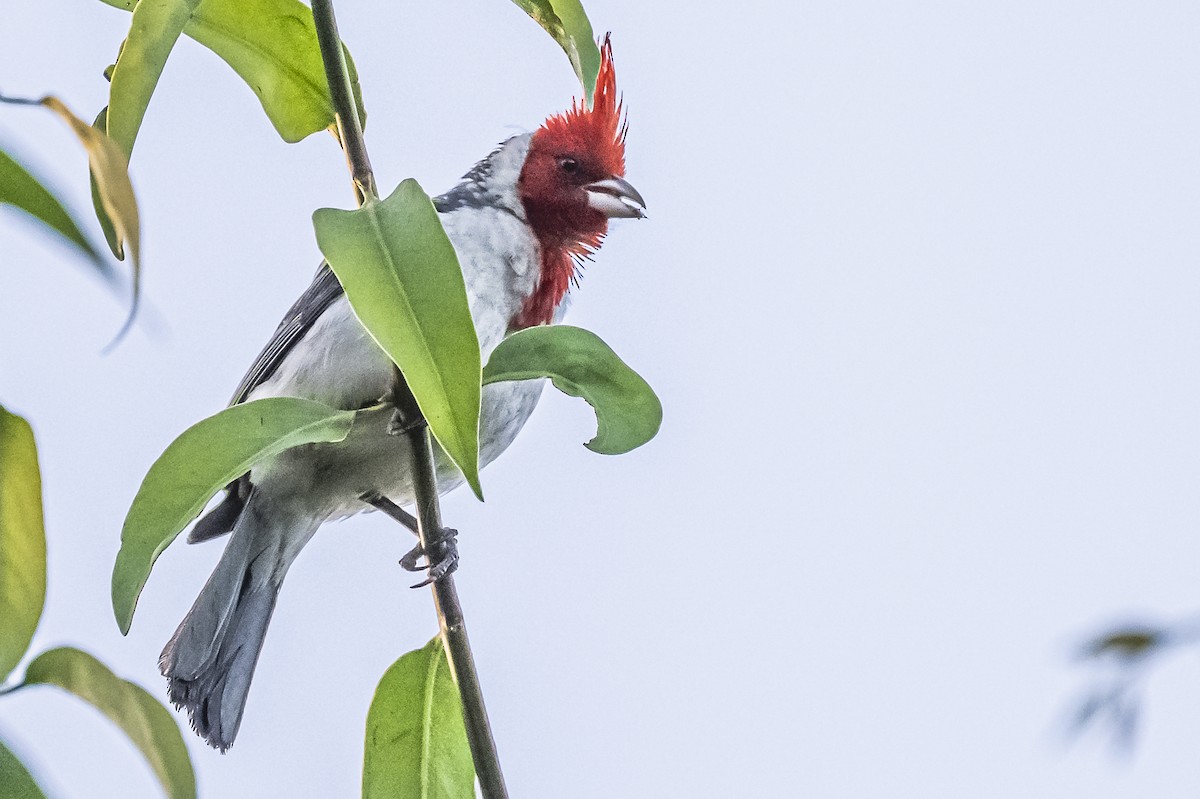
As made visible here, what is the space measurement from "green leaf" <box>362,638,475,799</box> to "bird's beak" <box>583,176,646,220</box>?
156cm

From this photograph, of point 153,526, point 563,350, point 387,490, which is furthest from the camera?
point 387,490

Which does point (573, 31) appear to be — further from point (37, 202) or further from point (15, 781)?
point (15, 781)

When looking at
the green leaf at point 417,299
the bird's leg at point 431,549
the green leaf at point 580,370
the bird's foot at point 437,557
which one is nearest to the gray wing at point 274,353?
the bird's leg at point 431,549

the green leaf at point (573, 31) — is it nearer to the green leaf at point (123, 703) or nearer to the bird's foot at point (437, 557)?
the bird's foot at point (437, 557)

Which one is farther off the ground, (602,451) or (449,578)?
(602,451)

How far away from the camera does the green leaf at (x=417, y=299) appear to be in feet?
3.69

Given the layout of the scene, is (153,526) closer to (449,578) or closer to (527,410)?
(449,578)

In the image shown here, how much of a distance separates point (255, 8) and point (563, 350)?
53cm

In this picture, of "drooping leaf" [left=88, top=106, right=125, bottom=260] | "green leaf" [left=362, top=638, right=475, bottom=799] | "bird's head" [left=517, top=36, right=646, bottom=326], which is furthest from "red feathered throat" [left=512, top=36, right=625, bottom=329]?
"drooping leaf" [left=88, top=106, right=125, bottom=260]

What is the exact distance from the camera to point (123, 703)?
986 millimetres

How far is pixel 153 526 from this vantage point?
1223 mm

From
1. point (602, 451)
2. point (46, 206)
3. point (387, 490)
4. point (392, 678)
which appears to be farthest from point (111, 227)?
point (387, 490)

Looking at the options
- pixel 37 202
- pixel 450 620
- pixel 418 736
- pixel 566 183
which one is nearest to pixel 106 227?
pixel 37 202

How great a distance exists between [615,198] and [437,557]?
1.74 meters
